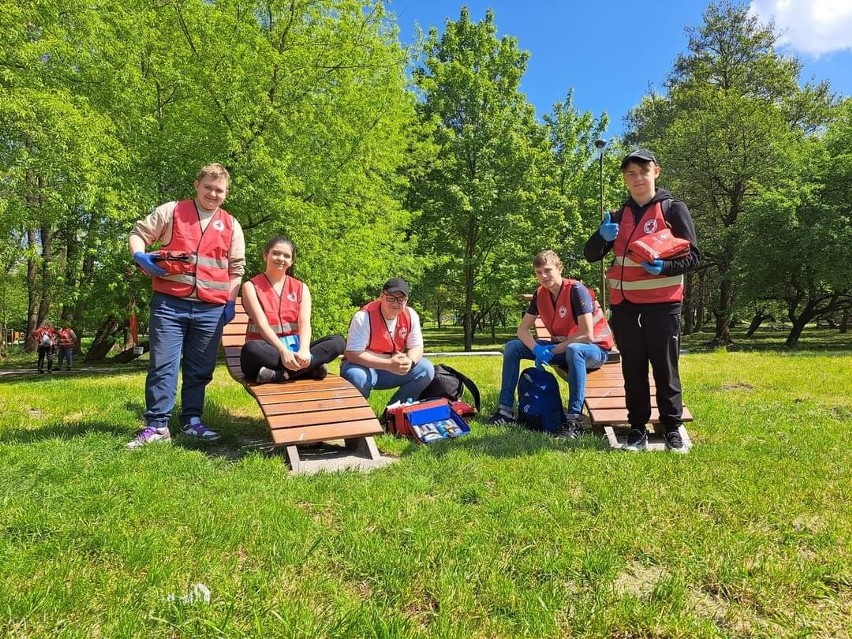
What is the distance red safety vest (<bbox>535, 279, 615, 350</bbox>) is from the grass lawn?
1.31 metres

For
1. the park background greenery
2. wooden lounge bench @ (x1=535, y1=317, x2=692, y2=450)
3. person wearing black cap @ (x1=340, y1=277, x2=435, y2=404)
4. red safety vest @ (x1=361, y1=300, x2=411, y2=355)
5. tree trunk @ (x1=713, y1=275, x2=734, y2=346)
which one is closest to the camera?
wooden lounge bench @ (x1=535, y1=317, x2=692, y2=450)

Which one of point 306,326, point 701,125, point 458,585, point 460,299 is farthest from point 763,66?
point 458,585

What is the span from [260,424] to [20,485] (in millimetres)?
2391

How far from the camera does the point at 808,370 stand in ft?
29.1

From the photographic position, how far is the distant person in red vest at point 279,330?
4.44m

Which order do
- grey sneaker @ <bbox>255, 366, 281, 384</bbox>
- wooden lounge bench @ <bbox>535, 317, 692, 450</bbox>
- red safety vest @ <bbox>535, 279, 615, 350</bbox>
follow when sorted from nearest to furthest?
wooden lounge bench @ <bbox>535, 317, 692, 450</bbox> → grey sneaker @ <bbox>255, 366, 281, 384</bbox> → red safety vest @ <bbox>535, 279, 615, 350</bbox>

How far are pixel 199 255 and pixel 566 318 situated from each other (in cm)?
347

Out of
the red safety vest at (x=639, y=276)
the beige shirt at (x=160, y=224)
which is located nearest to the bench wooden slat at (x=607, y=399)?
the red safety vest at (x=639, y=276)

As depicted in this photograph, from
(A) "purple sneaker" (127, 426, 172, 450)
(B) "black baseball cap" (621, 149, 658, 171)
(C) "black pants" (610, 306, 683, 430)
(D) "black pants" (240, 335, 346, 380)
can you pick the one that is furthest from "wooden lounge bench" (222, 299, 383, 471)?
(B) "black baseball cap" (621, 149, 658, 171)

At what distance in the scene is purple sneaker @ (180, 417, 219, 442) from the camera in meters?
4.41

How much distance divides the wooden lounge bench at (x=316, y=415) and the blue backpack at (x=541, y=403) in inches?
67.3

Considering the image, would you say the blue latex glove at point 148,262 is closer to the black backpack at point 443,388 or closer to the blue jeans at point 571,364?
the black backpack at point 443,388

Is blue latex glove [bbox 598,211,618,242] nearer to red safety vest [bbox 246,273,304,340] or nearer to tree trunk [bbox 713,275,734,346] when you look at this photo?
red safety vest [bbox 246,273,304,340]

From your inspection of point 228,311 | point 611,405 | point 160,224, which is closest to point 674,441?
point 611,405
